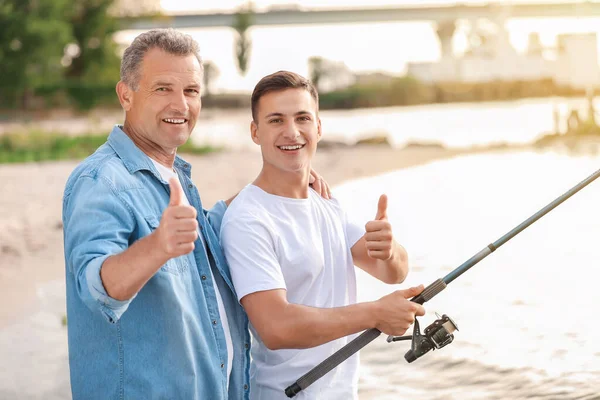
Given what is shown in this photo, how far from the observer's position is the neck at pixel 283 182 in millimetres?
2996

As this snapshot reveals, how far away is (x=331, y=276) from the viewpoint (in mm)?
2961

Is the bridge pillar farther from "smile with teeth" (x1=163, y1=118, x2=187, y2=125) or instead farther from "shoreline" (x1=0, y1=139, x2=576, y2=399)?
"smile with teeth" (x1=163, y1=118, x2=187, y2=125)

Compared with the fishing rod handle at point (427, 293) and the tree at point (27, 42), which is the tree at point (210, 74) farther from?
the fishing rod handle at point (427, 293)

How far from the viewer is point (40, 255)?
1135 cm

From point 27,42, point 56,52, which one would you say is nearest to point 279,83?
point 27,42

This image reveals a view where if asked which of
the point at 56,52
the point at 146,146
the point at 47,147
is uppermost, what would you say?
the point at 56,52

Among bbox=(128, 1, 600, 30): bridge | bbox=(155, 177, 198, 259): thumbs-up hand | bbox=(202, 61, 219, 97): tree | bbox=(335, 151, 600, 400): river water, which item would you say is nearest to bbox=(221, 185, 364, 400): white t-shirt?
bbox=(155, 177, 198, 259): thumbs-up hand

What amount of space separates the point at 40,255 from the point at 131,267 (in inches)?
370

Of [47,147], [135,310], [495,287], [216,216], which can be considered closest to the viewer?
[135,310]

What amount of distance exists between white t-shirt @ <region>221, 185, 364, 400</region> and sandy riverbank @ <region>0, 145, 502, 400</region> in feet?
12.0

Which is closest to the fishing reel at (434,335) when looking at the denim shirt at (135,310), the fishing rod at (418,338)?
the fishing rod at (418,338)

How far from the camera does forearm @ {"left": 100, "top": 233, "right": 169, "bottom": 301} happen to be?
2.35m

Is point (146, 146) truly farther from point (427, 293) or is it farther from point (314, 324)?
point (427, 293)

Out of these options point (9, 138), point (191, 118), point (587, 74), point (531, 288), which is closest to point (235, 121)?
point (587, 74)
